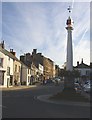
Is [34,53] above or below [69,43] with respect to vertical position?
above

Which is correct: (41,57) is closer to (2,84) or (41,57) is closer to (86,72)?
(86,72)

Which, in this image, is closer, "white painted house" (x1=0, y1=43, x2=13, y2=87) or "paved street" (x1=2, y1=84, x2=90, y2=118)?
"paved street" (x1=2, y1=84, x2=90, y2=118)

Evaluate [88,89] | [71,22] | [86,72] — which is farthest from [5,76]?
[86,72]

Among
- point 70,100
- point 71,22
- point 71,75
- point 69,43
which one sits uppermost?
point 71,22

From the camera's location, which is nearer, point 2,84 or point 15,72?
point 2,84

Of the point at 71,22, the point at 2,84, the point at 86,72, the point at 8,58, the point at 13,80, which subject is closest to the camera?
the point at 71,22

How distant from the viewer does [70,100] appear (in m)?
25.5

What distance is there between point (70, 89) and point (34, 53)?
101 metres

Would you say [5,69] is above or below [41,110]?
above

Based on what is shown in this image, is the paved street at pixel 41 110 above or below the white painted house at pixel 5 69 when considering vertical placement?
below

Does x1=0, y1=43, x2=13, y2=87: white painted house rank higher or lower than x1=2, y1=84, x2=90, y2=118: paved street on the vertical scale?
higher

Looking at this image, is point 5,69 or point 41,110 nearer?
point 41,110

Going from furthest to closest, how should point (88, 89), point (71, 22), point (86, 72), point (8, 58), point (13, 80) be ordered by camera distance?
1. point (86, 72)
2. point (13, 80)
3. point (8, 58)
4. point (88, 89)
5. point (71, 22)

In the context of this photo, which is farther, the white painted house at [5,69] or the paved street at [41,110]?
the white painted house at [5,69]
